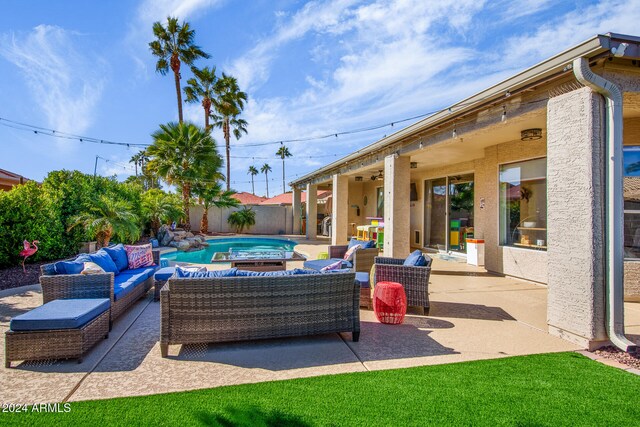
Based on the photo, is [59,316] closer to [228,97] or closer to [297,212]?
[297,212]

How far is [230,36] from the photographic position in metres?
10.5

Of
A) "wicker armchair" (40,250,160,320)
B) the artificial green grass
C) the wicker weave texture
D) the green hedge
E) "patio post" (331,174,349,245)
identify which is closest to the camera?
the artificial green grass

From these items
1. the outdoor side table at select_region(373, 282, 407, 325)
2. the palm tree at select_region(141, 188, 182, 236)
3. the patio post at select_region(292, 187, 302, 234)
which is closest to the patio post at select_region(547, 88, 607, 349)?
the outdoor side table at select_region(373, 282, 407, 325)

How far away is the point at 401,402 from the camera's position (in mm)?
2721

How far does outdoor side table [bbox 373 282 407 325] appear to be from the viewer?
4.74m

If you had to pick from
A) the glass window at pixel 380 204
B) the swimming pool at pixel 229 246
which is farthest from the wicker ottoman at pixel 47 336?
the glass window at pixel 380 204

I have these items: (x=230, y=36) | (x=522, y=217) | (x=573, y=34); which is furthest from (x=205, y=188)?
(x=573, y=34)

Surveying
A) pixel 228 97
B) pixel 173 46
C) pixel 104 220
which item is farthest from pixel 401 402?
pixel 228 97

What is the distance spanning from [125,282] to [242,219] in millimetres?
16064

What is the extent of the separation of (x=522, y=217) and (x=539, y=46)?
3659 millimetres

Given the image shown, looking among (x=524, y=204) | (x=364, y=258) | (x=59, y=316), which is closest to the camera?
(x=59, y=316)

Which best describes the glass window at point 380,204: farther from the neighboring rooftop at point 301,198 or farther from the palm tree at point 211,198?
the palm tree at point 211,198

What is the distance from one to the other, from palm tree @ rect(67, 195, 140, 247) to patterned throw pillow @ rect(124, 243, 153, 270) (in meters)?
3.31

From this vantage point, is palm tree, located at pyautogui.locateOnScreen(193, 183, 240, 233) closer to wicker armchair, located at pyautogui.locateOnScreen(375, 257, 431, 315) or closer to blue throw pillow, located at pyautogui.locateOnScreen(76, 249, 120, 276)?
blue throw pillow, located at pyautogui.locateOnScreen(76, 249, 120, 276)
